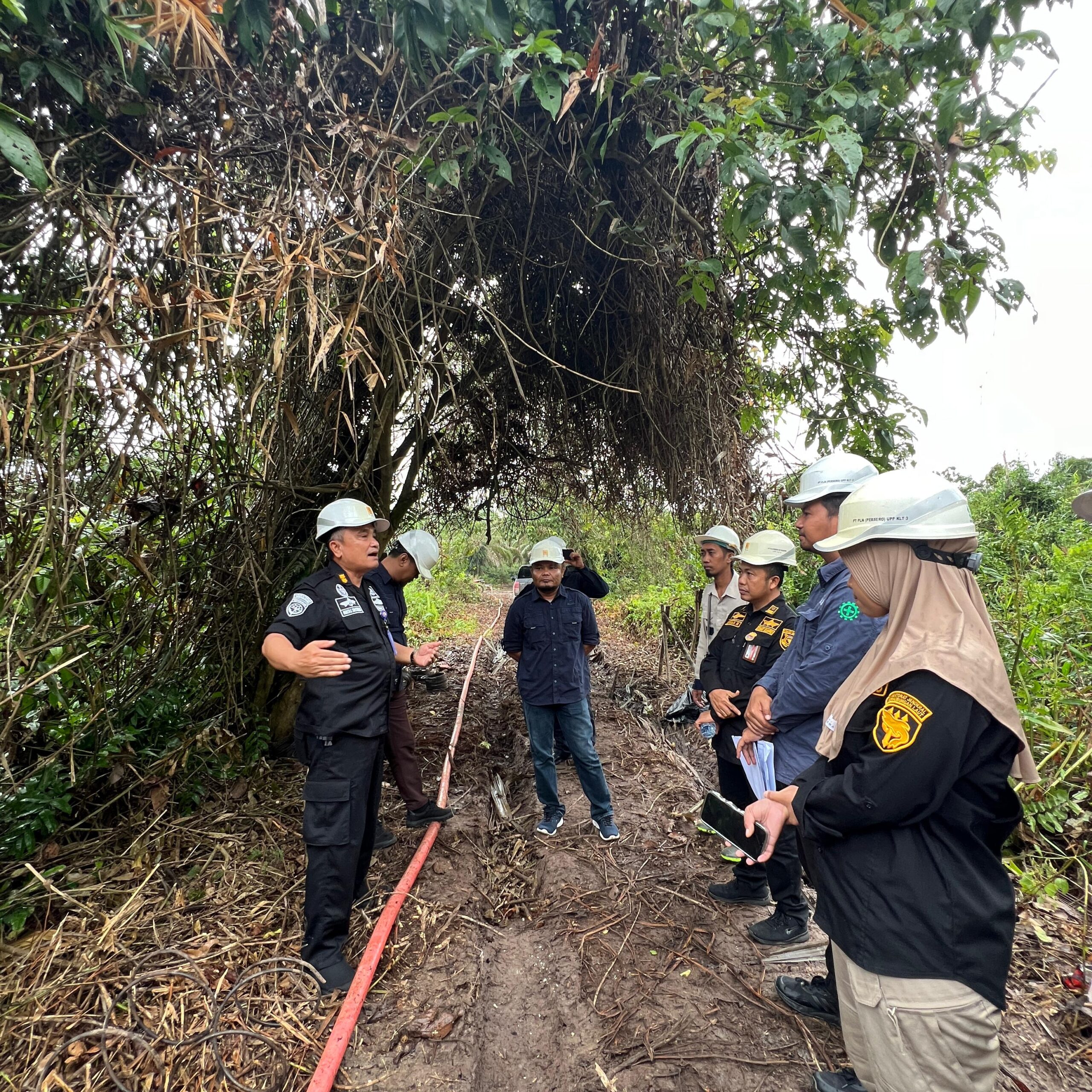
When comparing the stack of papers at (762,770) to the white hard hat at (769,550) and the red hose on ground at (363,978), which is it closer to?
the white hard hat at (769,550)

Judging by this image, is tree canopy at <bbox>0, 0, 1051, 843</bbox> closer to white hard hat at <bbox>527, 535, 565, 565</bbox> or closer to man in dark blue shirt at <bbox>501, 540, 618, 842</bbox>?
white hard hat at <bbox>527, 535, 565, 565</bbox>

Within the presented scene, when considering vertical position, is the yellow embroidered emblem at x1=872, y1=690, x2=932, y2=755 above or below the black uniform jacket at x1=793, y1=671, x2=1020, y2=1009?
above

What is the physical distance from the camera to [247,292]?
7.04 feet

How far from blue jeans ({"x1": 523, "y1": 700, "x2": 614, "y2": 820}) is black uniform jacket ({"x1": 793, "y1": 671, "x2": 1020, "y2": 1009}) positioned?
2.44 m

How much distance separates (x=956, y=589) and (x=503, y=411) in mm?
4295

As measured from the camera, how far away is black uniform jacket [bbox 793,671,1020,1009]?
1.30m

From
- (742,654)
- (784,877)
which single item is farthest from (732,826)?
(742,654)

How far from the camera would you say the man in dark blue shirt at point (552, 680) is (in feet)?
12.7

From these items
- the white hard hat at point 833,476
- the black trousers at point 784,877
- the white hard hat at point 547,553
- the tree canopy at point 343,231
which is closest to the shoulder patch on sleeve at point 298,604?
the tree canopy at point 343,231

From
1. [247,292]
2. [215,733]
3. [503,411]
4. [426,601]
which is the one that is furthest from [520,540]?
[247,292]

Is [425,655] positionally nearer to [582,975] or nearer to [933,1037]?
[582,975]

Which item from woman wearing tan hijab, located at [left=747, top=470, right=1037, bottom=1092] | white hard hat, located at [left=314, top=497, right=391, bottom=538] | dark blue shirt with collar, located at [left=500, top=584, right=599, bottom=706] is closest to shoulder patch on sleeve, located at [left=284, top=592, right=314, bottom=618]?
white hard hat, located at [left=314, top=497, right=391, bottom=538]

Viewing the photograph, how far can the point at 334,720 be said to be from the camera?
8.41 ft

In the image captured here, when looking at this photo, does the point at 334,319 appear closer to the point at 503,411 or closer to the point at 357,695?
the point at 357,695
